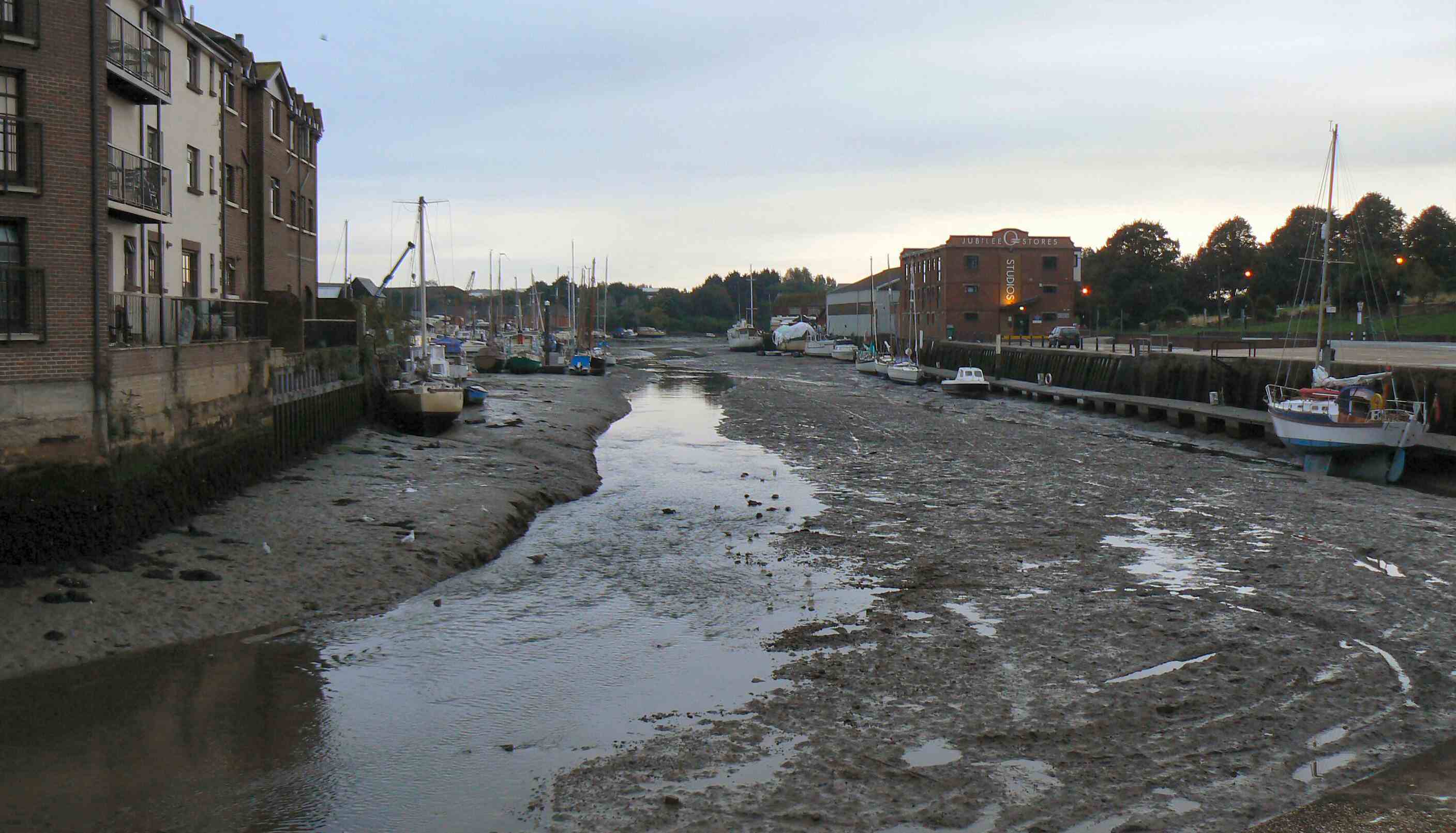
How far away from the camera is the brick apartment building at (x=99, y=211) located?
54.6ft

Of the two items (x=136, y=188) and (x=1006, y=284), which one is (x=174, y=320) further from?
(x=1006, y=284)

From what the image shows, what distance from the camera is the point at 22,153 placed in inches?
680

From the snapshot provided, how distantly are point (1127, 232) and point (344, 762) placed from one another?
373ft

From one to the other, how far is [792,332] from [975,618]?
121191 mm

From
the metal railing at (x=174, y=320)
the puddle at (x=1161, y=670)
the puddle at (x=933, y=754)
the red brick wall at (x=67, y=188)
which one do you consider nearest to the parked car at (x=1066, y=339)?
the metal railing at (x=174, y=320)

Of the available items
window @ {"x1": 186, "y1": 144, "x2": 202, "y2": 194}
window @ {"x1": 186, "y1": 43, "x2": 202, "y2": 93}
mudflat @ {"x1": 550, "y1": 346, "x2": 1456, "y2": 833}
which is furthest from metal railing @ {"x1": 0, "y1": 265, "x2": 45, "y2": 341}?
window @ {"x1": 186, "y1": 43, "x2": 202, "y2": 93}

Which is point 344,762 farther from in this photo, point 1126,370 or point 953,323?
point 953,323

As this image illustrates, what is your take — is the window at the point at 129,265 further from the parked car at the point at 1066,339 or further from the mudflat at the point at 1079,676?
the parked car at the point at 1066,339

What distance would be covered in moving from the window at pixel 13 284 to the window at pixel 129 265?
8424 mm

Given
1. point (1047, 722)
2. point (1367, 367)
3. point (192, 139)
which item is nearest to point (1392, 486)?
point (1367, 367)

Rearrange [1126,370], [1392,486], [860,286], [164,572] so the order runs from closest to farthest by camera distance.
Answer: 1. [164,572]
2. [1392,486]
3. [1126,370]
4. [860,286]

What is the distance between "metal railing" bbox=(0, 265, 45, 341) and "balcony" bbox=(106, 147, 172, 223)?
209 inches

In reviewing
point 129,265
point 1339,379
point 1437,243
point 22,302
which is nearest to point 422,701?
point 22,302

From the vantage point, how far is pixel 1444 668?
13078mm
